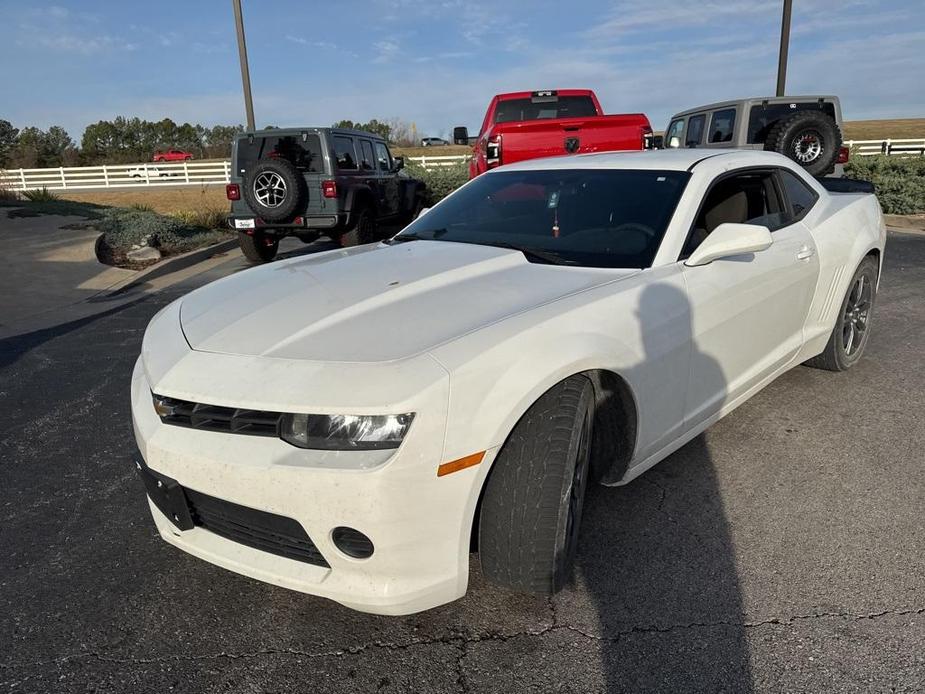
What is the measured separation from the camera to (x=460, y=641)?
226 centimetres

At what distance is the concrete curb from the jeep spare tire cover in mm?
1507

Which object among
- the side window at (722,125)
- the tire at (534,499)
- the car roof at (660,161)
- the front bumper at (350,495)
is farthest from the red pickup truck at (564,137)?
the front bumper at (350,495)

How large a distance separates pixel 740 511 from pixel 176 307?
252cm

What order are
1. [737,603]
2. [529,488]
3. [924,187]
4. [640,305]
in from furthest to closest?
[924,187] → [640,305] → [737,603] → [529,488]

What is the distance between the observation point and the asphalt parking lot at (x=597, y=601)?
2.11 meters

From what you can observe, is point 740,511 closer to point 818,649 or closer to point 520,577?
point 818,649

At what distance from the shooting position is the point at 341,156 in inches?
409

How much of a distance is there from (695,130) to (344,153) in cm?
619

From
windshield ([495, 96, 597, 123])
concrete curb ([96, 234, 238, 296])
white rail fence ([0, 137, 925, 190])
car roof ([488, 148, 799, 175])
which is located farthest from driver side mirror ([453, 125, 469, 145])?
white rail fence ([0, 137, 925, 190])

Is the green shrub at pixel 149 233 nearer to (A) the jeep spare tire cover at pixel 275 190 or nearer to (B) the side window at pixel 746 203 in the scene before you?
(A) the jeep spare tire cover at pixel 275 190

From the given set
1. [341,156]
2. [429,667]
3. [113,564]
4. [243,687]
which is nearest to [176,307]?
[113,564]

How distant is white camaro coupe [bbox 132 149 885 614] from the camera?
201cm

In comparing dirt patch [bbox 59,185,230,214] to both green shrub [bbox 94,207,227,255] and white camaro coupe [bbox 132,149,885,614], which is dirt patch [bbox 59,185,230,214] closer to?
green shrub [bbox 94,207,227,255]

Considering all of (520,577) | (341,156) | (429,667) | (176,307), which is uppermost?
(341,156)
